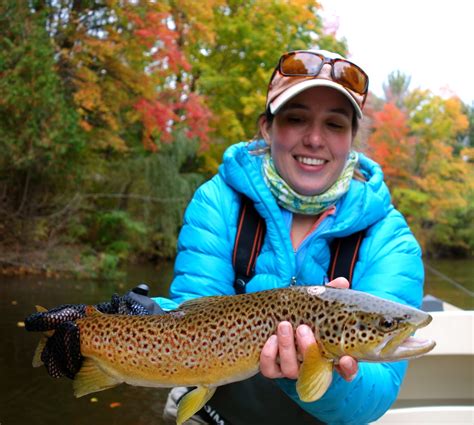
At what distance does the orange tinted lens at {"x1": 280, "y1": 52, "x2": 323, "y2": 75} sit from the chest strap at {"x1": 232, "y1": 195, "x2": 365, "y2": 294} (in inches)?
29.8

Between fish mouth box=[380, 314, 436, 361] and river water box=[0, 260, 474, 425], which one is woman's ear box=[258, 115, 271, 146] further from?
river water box=[0, 260, 474, 425]

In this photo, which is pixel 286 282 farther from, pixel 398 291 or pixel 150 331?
pixel 150 331

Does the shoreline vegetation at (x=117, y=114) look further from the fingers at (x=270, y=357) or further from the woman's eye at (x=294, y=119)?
the fingers at (x=270, y=357)

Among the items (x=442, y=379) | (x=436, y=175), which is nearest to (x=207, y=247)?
(x=442, y=379)

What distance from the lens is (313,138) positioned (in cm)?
292

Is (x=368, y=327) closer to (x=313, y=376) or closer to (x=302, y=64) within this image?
(x=313, y=376)

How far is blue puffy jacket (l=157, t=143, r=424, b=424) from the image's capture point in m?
2.80

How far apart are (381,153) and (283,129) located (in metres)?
28.7

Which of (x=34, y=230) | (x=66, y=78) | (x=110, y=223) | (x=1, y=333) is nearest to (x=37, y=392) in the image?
(x=1, y=333)

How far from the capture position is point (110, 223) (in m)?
17.7

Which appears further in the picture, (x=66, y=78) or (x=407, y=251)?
(x=66, y=78)

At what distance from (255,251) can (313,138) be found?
640 millimetres

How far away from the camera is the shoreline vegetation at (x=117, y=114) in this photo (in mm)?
12664

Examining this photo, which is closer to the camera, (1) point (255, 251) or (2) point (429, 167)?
(1) point (255, 251)
